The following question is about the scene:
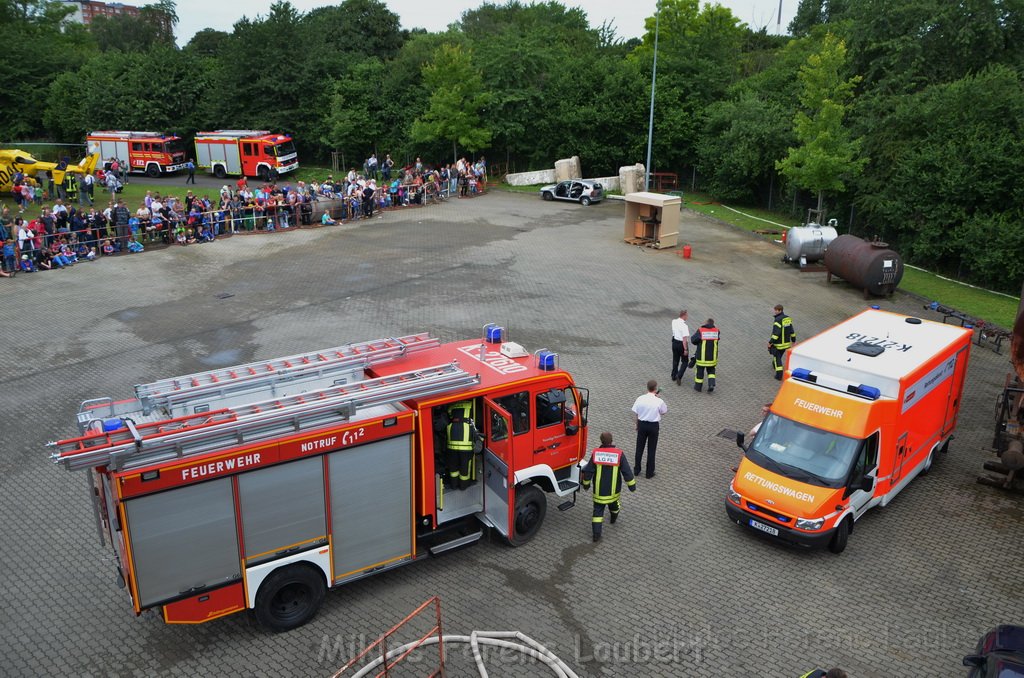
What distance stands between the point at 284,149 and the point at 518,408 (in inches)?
1466

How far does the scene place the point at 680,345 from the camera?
15594mm

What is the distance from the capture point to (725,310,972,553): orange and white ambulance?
397 inches

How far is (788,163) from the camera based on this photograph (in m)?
29.2

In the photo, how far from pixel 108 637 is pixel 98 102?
49.8 meters

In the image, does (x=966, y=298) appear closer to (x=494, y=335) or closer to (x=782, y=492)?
(x=782, y=492)

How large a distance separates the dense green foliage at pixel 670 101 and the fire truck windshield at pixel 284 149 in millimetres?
2671

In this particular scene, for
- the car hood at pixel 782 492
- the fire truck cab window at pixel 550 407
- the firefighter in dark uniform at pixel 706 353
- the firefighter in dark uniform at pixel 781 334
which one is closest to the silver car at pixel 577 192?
the firefighter in dark uniform at pixel 781 334

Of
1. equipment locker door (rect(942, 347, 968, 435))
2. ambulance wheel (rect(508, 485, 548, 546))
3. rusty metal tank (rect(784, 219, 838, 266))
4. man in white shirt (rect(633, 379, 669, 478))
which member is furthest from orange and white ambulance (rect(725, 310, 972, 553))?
rusty metal tank (rect(784, 219, 838, 266))

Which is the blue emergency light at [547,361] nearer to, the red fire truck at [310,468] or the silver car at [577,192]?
the red fire truck at [310,468]

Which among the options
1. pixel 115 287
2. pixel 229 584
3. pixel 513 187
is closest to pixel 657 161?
pixel 513 187

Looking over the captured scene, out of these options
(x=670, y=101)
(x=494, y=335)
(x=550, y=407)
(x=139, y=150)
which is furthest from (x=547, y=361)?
(x=139, y=150)

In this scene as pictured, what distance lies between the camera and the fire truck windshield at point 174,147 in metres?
41.9

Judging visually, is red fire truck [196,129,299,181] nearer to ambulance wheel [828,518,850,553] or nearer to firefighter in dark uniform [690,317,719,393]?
firefighter in dark uniform [690,317,719,393]

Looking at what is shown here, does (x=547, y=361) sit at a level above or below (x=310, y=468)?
above
